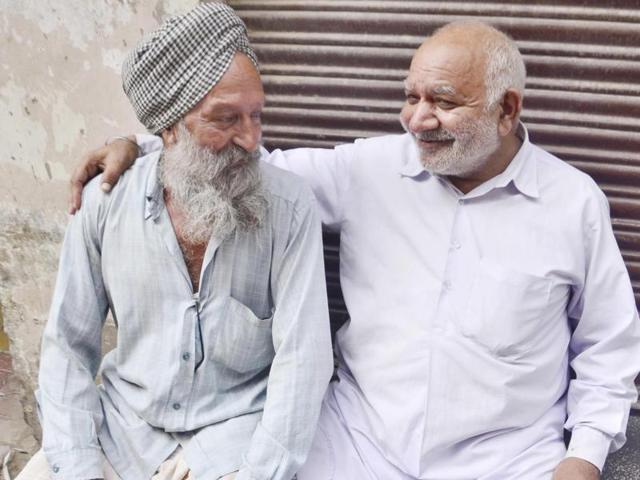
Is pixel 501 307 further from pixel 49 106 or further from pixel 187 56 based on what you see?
pixel 49 106

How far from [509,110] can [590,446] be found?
3.56ft

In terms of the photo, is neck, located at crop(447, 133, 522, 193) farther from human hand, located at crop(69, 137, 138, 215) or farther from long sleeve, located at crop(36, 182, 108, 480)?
long sleeve, located at crop(36, 182, 108, 480)

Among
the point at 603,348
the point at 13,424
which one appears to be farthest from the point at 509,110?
the point at 13,424

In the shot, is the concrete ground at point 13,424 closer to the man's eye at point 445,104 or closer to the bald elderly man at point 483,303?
the bald elderly man at point 483,303

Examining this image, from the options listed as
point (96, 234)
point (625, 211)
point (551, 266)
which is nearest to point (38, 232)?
point (96, 234)

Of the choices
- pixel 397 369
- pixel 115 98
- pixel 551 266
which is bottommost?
pixel 397 369

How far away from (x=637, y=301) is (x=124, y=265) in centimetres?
192

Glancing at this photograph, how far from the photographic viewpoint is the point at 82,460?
204 cm

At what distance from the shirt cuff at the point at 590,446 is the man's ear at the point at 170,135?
5.07 ft

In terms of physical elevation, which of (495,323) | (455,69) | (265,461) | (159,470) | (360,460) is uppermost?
(455,69)

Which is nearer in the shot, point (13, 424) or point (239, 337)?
point (239, 337)

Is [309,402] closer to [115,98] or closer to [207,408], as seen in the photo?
[207,408]

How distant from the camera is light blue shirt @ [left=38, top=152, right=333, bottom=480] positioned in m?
2.05

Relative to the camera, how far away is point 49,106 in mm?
2973
